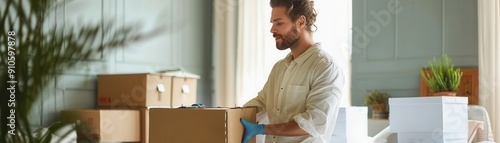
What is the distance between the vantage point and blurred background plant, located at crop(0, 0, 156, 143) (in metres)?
0.69

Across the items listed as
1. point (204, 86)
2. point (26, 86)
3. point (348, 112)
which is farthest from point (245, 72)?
point (26, 86)

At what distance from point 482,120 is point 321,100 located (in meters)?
1.87

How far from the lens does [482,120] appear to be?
11.8 ft

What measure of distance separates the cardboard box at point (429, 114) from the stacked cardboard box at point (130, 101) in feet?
6.63

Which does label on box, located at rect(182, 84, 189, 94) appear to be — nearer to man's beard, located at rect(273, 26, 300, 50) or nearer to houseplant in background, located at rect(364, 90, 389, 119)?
houseplant in background, located at rect(364, 90, 389, 119)

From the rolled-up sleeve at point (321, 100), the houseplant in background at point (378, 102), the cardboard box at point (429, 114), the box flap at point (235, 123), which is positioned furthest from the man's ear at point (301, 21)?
the houseplant in background at point (378, 102)

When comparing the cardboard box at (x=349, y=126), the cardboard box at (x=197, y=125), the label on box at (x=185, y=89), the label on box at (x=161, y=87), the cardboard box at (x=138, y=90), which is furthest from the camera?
the label on box at (x=185, y=89)

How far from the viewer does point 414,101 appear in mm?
2844

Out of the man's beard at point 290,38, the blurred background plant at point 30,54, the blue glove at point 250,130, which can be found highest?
the man's beard at point 290,38

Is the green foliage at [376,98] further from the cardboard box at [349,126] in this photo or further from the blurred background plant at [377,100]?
the cardboard box at [349,126]

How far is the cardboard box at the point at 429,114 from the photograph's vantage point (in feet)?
9.04

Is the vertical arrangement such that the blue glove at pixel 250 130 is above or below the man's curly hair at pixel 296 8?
→ below

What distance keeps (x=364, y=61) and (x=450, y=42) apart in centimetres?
70

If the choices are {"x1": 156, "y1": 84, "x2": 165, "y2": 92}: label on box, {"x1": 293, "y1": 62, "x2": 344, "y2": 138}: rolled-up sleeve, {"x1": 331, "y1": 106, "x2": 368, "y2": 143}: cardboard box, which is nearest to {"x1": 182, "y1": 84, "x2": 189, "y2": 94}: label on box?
{"x1": 156, "y1": 84, "x2": 165, "y2": 92}: label on box
